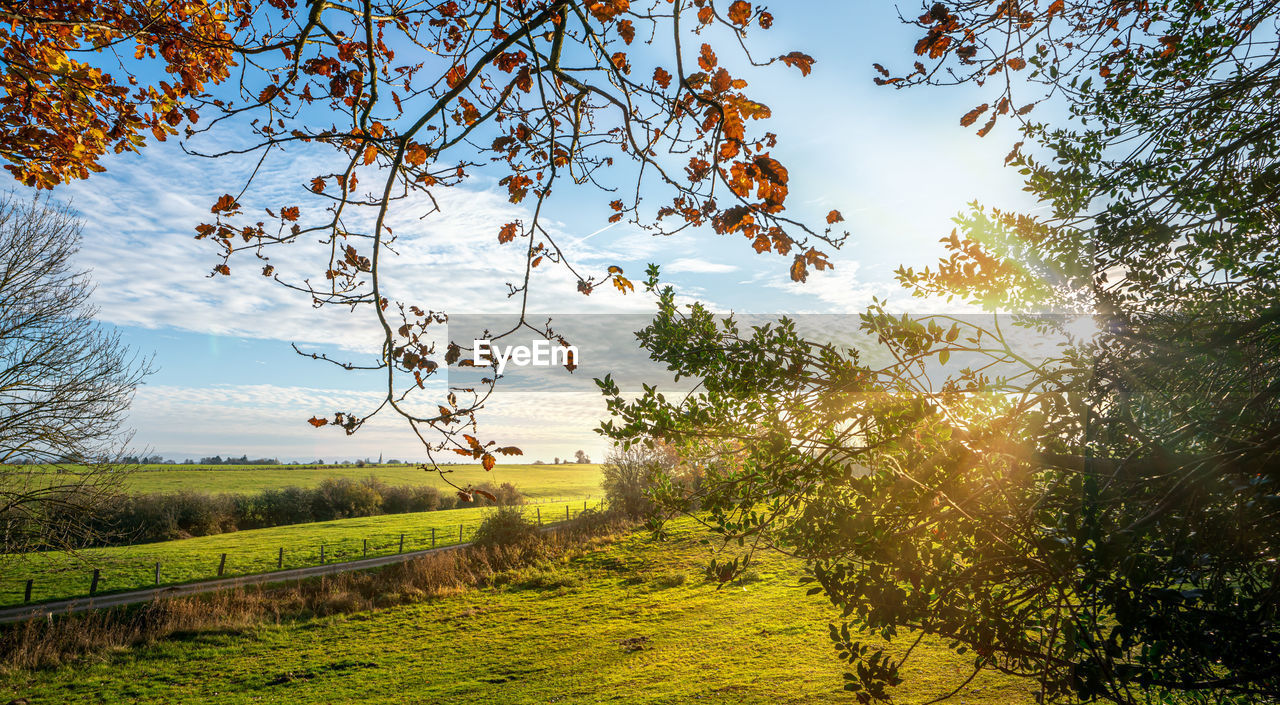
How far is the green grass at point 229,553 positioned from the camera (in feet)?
75.1

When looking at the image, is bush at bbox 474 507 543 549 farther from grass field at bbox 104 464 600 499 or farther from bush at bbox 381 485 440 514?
bush at bbox 381 485 440 514

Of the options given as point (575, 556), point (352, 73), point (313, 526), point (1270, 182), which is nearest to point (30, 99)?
point (352, 73)

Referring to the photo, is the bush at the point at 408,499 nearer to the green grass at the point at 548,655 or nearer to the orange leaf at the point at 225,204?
the green grass at the point at 548,655

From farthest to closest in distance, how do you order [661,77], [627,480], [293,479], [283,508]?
[293,479], [283,508], [627,480], [661,77]

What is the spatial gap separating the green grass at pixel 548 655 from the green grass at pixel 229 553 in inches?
172

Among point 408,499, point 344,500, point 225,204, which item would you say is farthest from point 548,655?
point 408,499

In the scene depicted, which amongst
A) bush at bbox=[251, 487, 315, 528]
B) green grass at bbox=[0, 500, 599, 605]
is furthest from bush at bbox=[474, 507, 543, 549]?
bush at bbox=[251, 487, 315, 528]

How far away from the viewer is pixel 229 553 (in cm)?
2992

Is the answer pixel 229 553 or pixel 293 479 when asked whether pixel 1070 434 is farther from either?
pixel 293 479

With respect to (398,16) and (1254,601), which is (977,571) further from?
(398,16)

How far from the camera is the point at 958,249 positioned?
4.28m

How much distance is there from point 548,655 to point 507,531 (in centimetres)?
1187

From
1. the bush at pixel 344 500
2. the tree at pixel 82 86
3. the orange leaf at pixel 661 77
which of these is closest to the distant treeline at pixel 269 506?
the bush at pixel 344 500

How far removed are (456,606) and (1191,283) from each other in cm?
1819
